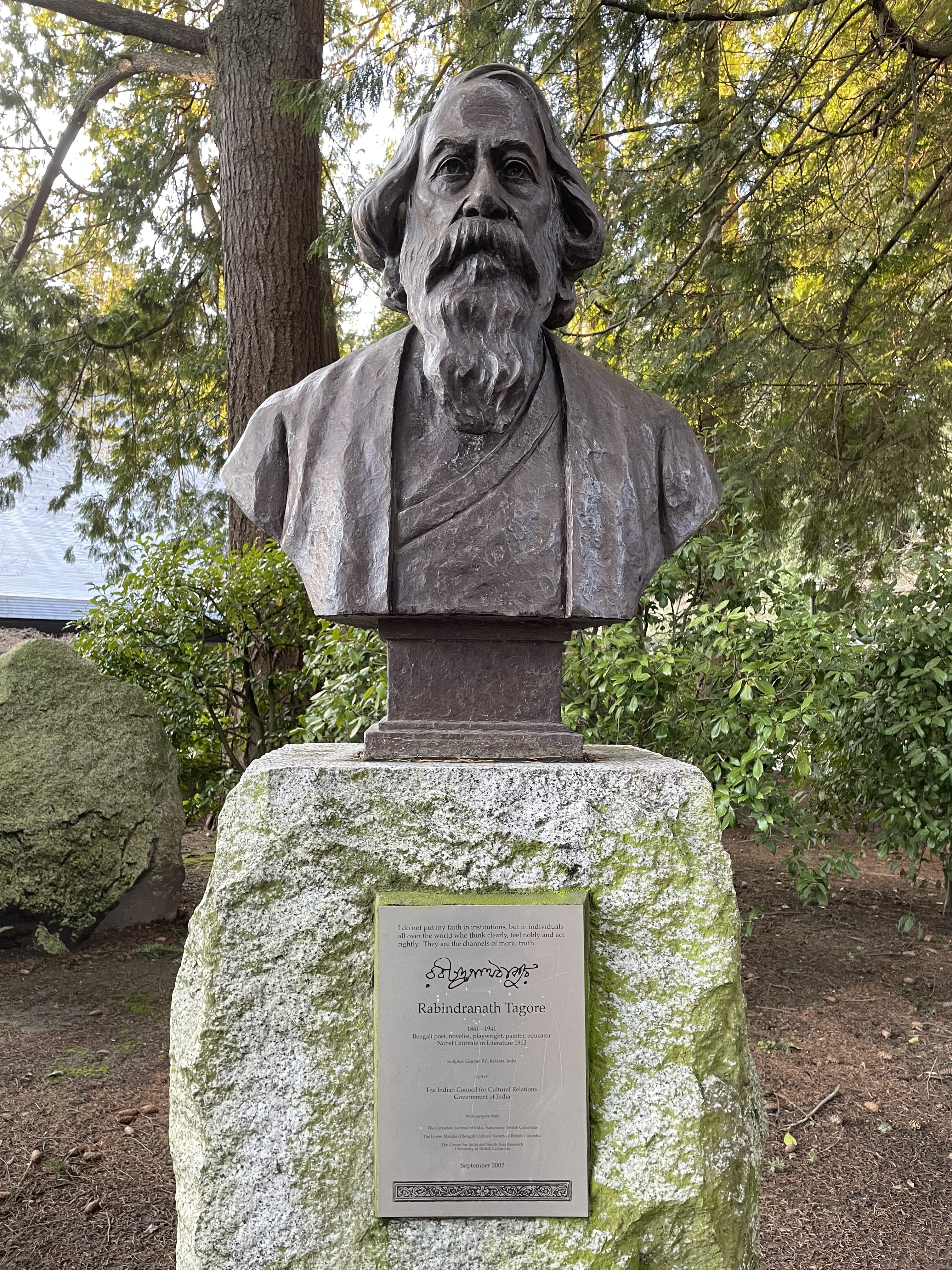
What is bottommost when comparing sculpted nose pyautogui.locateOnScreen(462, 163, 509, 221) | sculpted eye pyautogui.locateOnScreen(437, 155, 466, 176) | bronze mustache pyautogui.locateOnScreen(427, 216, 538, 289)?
bronze mustache pyautogui.locateOnScreen(427, 216, 538, 289)

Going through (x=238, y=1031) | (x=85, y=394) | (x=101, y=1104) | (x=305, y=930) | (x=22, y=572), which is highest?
(x=85, y=394)

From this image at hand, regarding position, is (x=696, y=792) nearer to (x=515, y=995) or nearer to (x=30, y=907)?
(x=515, y=995)

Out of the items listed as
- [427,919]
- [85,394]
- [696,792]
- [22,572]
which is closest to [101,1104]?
[427,919]

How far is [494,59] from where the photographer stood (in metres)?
3.50

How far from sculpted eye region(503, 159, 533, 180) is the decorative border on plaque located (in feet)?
5.88

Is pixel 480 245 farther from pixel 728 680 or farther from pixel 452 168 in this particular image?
pixel 728 680

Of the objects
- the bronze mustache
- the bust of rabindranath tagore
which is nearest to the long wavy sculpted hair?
the bust of rabindranath tagore

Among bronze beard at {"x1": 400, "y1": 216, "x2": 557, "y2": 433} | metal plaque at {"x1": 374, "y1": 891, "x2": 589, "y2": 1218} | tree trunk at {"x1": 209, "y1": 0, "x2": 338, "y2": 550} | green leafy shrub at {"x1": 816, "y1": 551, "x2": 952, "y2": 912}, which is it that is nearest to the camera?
metal plaque at {"x1": 374, "y1": 891, "x2": 589, "y2": 1218}

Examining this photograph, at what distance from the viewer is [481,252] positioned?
195 centimetres

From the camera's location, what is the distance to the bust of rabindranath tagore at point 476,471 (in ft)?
6.47

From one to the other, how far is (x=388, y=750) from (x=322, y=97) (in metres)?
2.90

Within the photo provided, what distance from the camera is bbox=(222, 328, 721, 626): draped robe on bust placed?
77.9 inches

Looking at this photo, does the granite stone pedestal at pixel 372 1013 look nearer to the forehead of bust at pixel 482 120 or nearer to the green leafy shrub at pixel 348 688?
the forehead of bust at pixel 482 120

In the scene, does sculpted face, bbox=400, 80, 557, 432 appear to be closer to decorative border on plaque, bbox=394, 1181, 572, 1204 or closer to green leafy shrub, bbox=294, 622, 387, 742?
decorative border on plaque, bbox=394, 1181, 572, 1204
